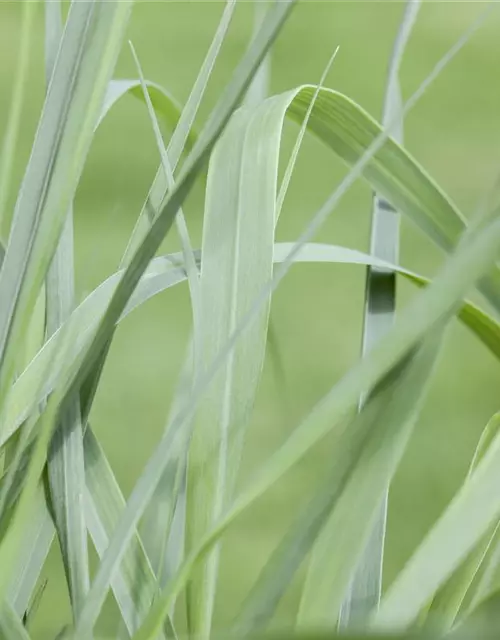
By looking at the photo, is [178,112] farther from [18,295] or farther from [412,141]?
[412,141]

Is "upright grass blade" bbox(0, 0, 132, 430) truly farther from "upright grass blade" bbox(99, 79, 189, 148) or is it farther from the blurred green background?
the blurred green background

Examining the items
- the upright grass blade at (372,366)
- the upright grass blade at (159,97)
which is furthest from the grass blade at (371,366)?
the upright grass blade at (159,97)

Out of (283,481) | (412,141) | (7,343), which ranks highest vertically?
(412,141)

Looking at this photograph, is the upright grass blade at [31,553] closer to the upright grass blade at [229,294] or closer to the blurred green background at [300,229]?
the upright grass blade at [229,294]

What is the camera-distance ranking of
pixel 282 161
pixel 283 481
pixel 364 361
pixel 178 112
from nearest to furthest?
pixel 364 361
pixel 178 112
pixel 283 481
pixel 282 161

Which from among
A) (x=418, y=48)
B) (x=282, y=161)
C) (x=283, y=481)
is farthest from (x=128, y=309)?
(x=418, y=48)

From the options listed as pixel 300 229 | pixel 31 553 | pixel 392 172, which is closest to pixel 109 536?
pixel 31 553

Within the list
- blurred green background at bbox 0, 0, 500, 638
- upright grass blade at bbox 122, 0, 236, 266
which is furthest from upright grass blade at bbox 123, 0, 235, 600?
blurred green background at bbox 0, 0, 500, 638
